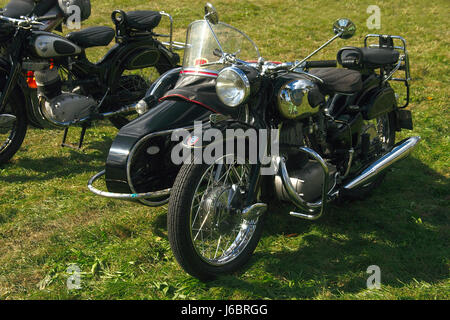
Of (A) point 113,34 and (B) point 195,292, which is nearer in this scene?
(B) point 195,292

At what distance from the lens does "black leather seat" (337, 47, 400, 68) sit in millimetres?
3750

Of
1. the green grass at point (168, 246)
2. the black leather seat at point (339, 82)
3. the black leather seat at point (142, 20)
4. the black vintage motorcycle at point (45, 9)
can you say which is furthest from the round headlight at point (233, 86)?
the black vintage motorcycle at point (45, 9)

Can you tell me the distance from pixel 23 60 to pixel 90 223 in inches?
74.8

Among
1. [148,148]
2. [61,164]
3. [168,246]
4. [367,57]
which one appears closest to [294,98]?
[148,148]

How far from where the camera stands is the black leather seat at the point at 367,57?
3.75 meters

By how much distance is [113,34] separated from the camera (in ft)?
17.6

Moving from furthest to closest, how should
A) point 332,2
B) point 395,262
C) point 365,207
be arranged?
1. point 332,2
2. point 365,207
3. point 395,262

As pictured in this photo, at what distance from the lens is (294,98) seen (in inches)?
121

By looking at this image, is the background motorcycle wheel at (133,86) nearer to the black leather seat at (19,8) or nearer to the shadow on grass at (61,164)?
the shadow on grass at (61,164)

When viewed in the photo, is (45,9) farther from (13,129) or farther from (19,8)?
(13,129)

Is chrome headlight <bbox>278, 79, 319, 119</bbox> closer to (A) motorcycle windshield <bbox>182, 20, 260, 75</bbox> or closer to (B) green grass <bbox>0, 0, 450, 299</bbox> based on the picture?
(A) motorcycle windshield <bbox>182, 20, 260, 75</bbox>

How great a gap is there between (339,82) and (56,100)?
273 cm

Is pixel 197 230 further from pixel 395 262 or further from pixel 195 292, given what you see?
pixel 395 262
